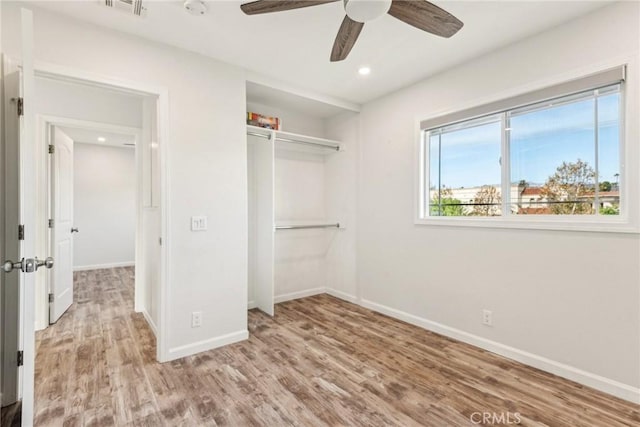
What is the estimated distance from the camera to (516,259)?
2.46 meters

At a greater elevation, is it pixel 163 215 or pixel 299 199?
pixel 299 199

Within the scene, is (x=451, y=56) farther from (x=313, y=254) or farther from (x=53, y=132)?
(x=53, y=132)

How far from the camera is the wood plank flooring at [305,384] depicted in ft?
5.96

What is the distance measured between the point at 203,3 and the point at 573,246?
9.96 feet

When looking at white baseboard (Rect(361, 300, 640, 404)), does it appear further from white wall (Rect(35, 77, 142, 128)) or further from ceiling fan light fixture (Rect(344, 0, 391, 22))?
white wall (Rect(35, 77, 142, 128))

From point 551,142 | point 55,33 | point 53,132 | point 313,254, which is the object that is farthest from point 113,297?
point 551,142

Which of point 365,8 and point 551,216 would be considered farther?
point 551,216

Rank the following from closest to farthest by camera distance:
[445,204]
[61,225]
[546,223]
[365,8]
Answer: [365,8], [546,223], [445,204], [61,225]

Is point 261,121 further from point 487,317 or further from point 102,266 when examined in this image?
point 102,266

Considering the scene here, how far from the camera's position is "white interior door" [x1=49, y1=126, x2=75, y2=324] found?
11.0ft

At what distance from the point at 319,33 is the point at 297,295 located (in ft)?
10.3

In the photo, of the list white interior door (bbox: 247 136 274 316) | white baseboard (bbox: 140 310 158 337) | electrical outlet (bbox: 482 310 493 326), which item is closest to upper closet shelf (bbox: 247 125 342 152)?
white interior door (bbox: 247 136 274 316)

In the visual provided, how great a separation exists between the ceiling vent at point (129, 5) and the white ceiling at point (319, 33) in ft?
0.21

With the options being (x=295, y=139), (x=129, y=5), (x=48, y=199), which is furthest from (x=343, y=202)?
(x=48, y=199)
